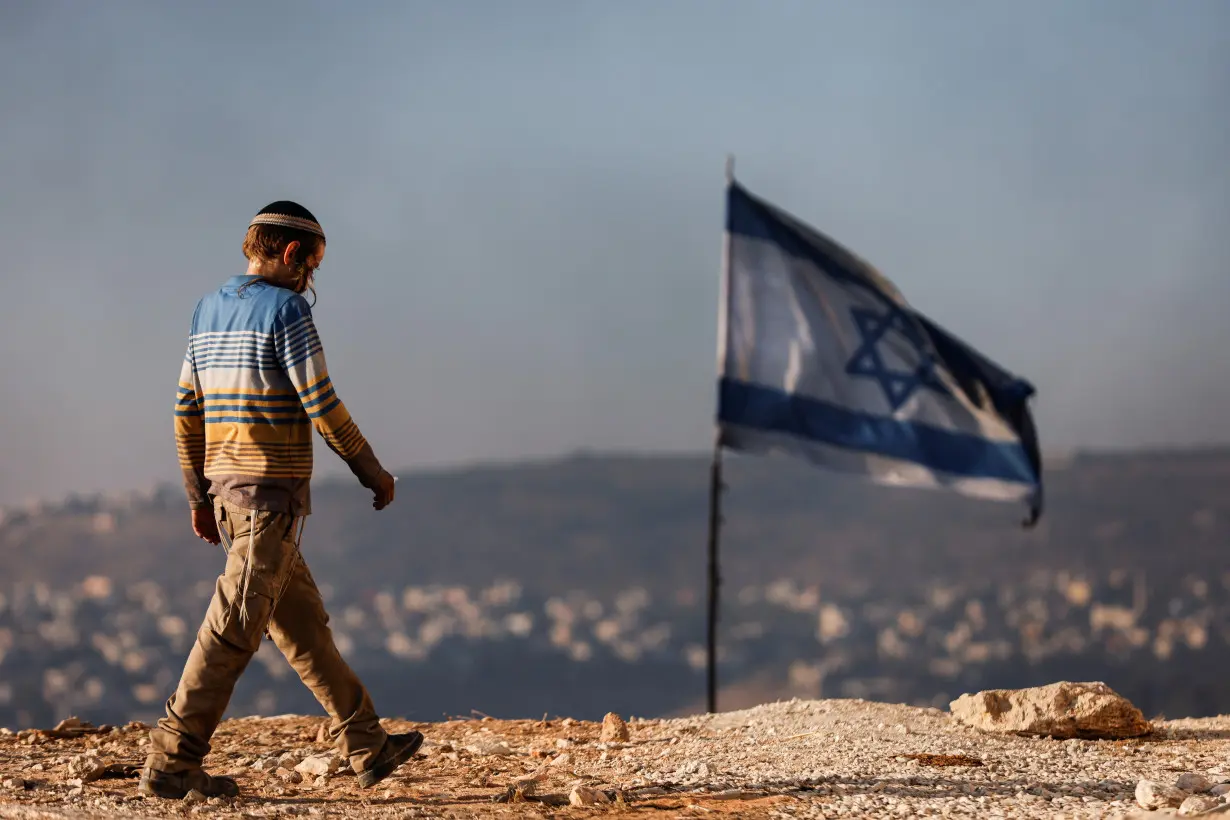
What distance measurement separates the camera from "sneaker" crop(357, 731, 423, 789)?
505 cm

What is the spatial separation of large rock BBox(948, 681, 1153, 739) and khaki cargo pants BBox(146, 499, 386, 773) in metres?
3.50

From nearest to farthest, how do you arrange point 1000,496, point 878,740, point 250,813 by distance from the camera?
point 250,813 → point 878,740 → point 1000,496

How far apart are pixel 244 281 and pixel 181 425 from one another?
2.22ft

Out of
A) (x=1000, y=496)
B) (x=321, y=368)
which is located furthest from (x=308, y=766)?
(x=1000, y=496)

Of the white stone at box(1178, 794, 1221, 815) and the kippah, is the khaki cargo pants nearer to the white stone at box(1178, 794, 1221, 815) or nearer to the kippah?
the kippah

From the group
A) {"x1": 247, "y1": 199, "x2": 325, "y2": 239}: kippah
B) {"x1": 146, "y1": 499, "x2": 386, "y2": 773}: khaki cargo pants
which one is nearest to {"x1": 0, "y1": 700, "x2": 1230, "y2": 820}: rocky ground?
{"x1": 146, "y1": 499, "x2": 386, "y2": 773}: khaki cargo pants

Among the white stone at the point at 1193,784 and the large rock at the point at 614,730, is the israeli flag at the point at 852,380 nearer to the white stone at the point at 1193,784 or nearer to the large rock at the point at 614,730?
the large rock at the point at 614,730

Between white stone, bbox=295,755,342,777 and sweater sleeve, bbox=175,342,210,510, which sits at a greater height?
sweater sleeve, bbox=175,342,210,510

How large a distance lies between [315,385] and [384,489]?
19.1 inches

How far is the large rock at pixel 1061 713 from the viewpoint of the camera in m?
6.64

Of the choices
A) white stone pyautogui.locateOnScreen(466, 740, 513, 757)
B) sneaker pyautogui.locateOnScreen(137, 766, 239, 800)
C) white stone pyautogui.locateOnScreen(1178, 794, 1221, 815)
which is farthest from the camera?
white stone pyautogui.locateOnScreen(466, 740, 513, 757)

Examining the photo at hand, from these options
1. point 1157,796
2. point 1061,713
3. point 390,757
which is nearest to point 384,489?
point 390,757

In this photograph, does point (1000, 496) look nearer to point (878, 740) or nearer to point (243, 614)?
point (878, 740)

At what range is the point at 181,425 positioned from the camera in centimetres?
512
